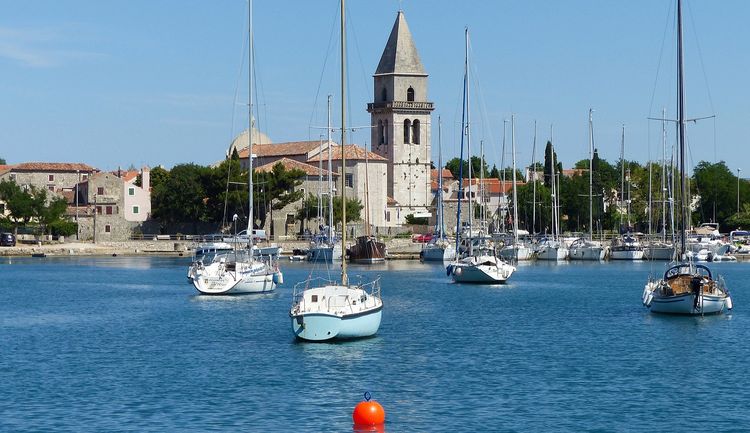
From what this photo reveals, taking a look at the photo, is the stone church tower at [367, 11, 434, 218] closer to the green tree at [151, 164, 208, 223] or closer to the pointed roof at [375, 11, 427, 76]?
the pointed roof at [375, 11, 427, 76]

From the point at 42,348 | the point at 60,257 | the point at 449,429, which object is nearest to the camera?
the point at 449,429

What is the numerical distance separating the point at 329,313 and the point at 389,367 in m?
2.89

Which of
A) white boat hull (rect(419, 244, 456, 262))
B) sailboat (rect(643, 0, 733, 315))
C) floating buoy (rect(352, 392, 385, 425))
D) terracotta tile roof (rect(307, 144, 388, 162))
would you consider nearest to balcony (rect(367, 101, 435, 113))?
terracotta tile roof (rect(307, 144, 388, 162))

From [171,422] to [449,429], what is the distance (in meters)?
5.92

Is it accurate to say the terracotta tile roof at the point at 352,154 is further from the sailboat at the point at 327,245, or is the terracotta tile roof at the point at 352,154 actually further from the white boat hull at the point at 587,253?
the white boat hull at the point at 587,253

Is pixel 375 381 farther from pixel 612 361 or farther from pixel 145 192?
pixel 145 192

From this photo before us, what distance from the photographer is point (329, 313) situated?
37.1 metres

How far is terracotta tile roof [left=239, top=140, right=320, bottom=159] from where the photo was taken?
5182 inches

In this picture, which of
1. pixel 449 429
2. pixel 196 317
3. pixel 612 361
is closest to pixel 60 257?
pixel 196 317

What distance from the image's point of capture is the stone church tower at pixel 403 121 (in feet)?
427

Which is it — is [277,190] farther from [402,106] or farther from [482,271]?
[482,271]

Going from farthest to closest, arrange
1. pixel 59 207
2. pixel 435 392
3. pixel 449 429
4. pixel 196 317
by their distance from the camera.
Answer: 1. pixel 59 207
2. pixel 196 317
3. pixel 435 392
4. pixel 449 429

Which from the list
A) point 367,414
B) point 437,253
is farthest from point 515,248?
point 367,414

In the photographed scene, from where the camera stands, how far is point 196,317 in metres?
49.6
